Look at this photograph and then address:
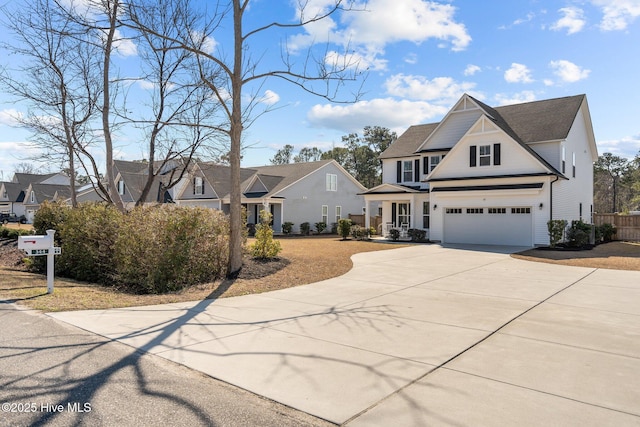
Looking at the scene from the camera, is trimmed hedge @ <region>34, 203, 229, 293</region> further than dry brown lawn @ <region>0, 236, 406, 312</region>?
Yes

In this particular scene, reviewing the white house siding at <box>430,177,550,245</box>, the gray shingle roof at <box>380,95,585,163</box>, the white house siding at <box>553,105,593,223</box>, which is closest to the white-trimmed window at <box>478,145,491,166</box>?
the white house siding at <box>430,177,550,245</box>

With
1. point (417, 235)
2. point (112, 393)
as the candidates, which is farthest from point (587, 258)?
point (112, 393)

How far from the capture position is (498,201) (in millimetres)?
21078

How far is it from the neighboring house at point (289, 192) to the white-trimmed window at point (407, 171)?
13.3 feet

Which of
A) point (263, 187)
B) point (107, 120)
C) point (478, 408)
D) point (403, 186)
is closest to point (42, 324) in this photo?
point (478, 408)

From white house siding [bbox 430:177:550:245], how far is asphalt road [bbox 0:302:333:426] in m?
19.5

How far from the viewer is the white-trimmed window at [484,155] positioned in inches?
858

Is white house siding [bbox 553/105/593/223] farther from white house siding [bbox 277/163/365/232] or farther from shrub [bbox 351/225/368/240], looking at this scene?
white house siding [bbox 277/163/365/232]

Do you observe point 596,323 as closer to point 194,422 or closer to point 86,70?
point 194,422

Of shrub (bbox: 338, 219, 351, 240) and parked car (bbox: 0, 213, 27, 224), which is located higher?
parked car (bbox: 0, 213, 27, 224)

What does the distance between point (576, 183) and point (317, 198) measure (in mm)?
18193

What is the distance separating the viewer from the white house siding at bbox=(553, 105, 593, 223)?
2178cm

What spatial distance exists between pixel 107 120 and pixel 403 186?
58.3 ft

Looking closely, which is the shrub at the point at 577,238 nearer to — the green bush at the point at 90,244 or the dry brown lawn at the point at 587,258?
the dry brown lawn at the point at 587,258
